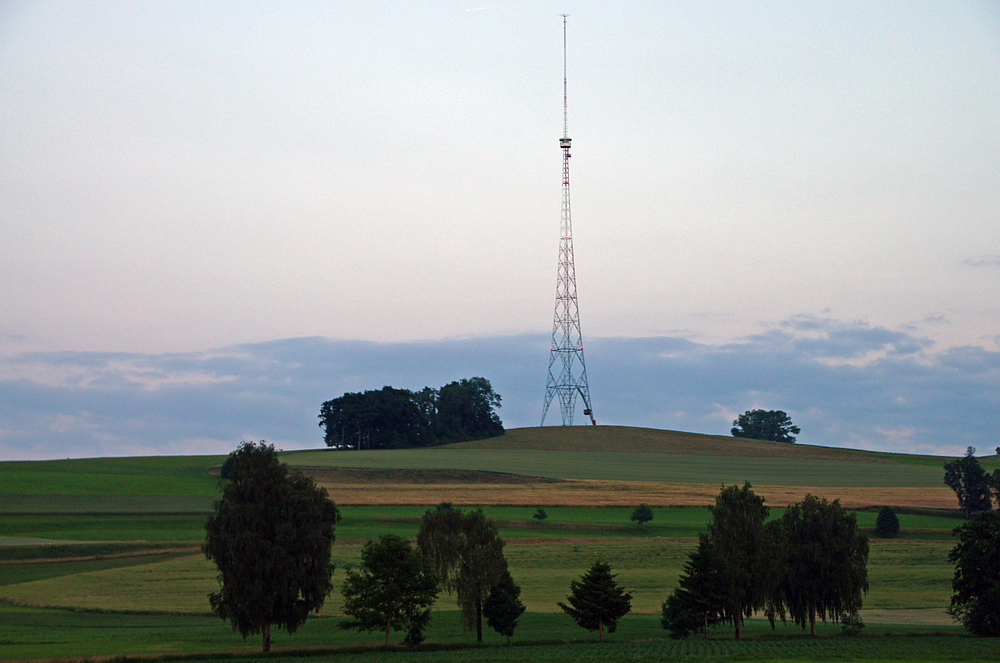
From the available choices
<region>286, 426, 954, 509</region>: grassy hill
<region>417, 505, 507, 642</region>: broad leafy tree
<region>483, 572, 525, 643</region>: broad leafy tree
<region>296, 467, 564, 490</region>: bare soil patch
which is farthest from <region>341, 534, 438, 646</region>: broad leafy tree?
<region>296, 467, 564, 490</region>: bare soil patch

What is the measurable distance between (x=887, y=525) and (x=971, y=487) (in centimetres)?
1934

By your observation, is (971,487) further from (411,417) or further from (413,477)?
(411,417)

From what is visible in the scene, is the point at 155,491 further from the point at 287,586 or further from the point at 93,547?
the point at 287,586

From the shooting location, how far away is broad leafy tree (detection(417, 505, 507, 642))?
51.8 metres

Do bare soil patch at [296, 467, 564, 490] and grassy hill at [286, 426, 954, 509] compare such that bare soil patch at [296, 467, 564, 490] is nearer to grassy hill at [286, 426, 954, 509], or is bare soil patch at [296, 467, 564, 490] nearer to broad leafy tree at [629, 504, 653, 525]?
grassy hill at [286, 426, 954, 509]

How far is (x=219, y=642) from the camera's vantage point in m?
47.6

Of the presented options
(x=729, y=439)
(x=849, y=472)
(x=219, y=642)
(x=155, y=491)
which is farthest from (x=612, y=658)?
(x=729, y=439)

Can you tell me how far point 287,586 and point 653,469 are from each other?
82.9 metres

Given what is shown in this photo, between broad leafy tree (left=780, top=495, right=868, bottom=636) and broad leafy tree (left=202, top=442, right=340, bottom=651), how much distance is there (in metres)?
28.8

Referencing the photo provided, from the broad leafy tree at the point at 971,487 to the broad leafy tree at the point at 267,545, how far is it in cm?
7629

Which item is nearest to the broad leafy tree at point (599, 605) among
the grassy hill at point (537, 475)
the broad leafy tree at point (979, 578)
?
the broad leafy tree at point (979, 578)

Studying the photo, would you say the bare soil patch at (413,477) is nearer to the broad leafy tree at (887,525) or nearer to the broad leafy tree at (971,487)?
the broad leafy tree at (887,525)

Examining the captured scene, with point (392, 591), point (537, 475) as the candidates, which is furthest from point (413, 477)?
point (392, 591)

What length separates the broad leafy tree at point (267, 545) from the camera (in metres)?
47.2
